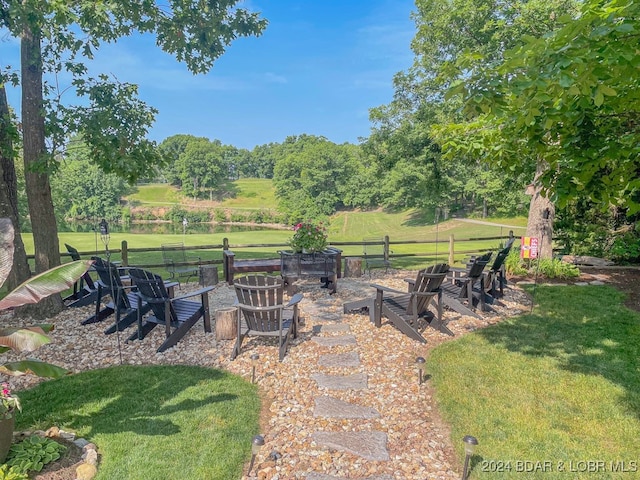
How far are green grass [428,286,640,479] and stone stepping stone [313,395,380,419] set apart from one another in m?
0.75

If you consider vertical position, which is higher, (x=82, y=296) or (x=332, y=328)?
(x=82, y=296)

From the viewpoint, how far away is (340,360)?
4.75 metres

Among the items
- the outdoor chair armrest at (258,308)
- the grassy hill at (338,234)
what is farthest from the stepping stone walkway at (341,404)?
the grassy hill at (338,234)

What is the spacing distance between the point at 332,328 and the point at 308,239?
283 centimetres

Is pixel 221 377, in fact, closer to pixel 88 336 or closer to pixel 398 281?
pixel 88 336

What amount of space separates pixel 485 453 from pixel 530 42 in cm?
309

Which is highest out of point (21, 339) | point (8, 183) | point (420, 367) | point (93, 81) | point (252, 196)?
point (252, 196)

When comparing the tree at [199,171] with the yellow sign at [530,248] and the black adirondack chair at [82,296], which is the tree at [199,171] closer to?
the black adirondack chair at [82,296]

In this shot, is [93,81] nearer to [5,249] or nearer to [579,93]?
[5,249]

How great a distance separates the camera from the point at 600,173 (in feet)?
12.2

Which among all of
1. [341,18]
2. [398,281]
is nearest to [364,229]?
Result: [341,18]

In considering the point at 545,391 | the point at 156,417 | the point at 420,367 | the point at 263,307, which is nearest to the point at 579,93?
the point at 420,367

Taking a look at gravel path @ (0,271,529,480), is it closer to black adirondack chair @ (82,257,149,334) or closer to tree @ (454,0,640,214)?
black adirondack chair @ (82,257,149,334)

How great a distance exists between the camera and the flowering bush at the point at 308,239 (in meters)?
8.33
